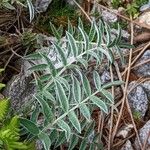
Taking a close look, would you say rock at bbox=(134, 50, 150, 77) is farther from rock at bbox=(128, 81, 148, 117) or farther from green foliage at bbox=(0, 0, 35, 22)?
green foliage at bbox=(0, 0, 35, 22)

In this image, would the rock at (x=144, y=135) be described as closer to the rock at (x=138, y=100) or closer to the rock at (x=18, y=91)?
the rock at (x=138, y=100)

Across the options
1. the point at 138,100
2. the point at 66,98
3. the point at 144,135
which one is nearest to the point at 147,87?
the point at 138,100

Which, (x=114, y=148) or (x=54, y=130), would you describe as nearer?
(x=54, y=130)

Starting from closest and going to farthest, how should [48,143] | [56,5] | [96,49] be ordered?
[48,143] < [96,49] < [56,5]

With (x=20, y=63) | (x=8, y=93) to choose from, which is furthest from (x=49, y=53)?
(x=8, y=93)

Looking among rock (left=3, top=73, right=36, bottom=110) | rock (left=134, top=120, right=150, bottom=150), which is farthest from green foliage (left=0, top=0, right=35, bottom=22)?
rock (left=134, top=120, right=150, bottom=150)

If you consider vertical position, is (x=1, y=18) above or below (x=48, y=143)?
above

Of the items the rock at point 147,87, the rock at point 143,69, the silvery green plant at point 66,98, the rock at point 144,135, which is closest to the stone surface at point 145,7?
the rock at point 143,69

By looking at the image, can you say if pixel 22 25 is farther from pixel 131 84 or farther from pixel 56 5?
pixel 131 84
